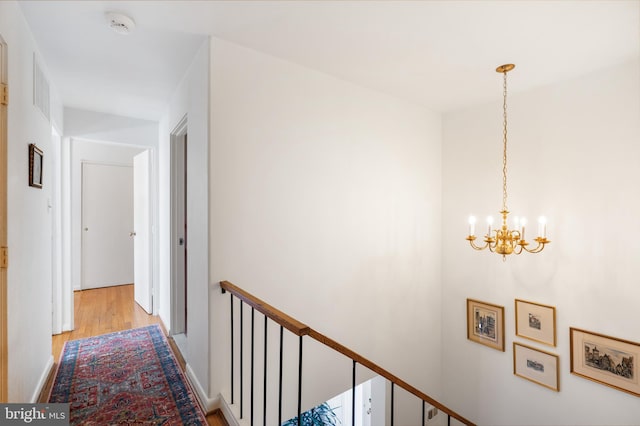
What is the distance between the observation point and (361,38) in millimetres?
2127

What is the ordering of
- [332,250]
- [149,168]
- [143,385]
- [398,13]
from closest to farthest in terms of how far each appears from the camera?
1. [398,13]
2. [143,385]
3. [332,250]
4. [149,168]

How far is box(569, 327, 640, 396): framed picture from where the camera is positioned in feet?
8.07

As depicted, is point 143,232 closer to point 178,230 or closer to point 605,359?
point 178,230

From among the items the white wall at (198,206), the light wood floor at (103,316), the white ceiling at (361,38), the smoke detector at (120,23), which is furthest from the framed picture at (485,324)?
the smoke detector at (120,23)

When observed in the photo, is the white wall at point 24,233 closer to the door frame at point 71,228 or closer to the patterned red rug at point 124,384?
the patterned red rug at point 124,384

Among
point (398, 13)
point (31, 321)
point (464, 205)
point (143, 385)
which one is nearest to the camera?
point (398, 13)

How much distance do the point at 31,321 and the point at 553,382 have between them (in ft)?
13.3

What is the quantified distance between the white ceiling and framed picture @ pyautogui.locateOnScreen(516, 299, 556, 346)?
6.61 ft

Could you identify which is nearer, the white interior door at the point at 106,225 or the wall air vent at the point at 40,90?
the wall air vent at the point at 40,90

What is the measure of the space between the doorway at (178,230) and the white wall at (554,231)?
281 centimetres

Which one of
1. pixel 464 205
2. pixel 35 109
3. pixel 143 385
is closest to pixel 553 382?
pixel 464 205

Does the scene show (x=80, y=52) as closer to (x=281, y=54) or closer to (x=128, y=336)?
(x=281, y=54)

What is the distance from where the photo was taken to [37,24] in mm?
1954

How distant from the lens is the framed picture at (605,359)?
246cm
